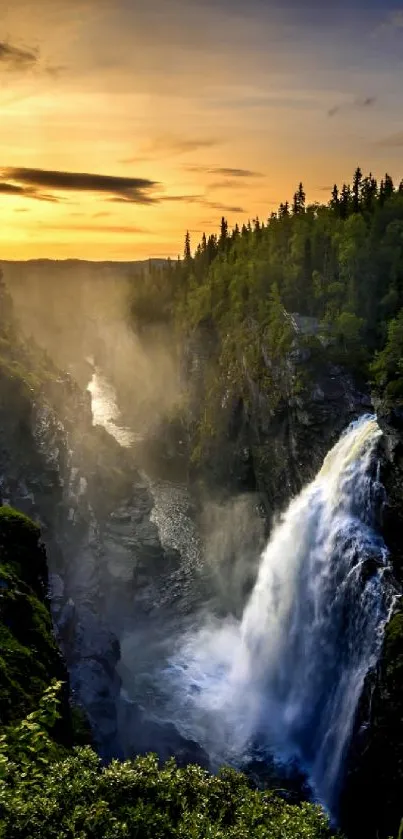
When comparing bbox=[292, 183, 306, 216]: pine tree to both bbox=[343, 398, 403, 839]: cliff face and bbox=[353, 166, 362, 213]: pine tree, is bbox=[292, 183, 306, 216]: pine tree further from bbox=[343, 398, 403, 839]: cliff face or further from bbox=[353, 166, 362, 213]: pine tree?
bbox=[343, 398, 403, 839]: cliff face

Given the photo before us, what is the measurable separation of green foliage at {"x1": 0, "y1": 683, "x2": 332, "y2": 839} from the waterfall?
24.5 m

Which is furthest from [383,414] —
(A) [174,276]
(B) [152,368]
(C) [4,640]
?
(A) [174,276]

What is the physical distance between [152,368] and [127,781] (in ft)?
395

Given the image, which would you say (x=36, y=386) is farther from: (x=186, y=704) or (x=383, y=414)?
(x=383, y=414)

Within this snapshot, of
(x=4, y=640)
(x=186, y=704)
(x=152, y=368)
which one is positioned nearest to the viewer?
(x=4, y=640)

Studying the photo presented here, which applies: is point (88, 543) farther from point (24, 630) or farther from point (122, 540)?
point (24, 630)

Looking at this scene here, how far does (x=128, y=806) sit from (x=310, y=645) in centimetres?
3387

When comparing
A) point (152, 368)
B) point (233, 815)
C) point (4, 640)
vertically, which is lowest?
A: point (233, 815)

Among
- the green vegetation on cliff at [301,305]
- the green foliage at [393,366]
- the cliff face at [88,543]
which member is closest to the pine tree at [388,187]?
the green vegetation on cliff at [301,305]

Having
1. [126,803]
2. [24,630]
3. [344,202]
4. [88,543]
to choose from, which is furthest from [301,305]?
[126,803]

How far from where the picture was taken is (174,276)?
15462 centimetres

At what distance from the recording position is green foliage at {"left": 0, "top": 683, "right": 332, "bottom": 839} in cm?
1205

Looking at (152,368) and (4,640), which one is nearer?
(4,640)

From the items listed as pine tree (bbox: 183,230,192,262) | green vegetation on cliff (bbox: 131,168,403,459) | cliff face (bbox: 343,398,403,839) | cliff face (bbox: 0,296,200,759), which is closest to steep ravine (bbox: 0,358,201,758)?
cliff face (bbox: 0,296,200,759)
